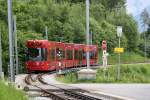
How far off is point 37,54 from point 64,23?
5499cm

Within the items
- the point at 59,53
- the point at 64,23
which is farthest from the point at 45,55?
the point at 64,23

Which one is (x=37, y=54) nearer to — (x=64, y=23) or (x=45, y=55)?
(x=45, y=55)

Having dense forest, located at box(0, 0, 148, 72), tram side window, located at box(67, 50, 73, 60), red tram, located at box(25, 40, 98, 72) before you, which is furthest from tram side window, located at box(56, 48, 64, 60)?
dense forest, located at box(0, 0, 148, 72)

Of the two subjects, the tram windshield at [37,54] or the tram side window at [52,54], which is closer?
the tram windshield at [37,54]

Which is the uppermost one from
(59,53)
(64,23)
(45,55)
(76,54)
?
(64,23)

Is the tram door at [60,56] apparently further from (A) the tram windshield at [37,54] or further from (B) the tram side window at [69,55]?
(B) the tram side window at [69,55]

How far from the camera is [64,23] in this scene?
111 meters

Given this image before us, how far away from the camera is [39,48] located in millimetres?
55562

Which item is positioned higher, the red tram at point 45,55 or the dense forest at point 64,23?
the dense forest at point 64,23

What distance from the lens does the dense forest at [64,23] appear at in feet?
295

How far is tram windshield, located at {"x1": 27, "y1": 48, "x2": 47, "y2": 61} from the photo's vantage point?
55569 millimetres

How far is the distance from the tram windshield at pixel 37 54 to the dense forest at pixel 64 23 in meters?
12.2

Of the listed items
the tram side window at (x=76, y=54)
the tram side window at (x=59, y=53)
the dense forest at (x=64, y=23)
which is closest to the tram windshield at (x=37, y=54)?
the tram side window at (x=59, y=53)

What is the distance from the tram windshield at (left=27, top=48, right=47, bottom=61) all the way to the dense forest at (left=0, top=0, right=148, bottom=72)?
12.2m
